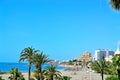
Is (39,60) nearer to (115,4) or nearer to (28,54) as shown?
(28,54)

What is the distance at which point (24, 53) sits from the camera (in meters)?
92.1

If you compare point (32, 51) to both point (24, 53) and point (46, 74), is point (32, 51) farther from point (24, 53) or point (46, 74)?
point (46, 74)

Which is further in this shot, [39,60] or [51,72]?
[39,60]

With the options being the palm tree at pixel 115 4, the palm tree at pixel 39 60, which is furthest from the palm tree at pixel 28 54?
the palm tree at pixel 115 4

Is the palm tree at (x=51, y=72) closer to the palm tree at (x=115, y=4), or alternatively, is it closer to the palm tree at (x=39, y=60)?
the palm tree at (x=39, y=60)

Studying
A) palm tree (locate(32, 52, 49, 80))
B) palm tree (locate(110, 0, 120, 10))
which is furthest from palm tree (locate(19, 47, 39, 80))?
palm tree (locate(110, 0, 120, 10))

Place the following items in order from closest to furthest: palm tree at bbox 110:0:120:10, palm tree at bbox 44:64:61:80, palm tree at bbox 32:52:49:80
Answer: palm tree at bbox 110:0:120:10 → palm tree at bbox 44:64:61:80 → palm tree at bbox 32:52:49:80

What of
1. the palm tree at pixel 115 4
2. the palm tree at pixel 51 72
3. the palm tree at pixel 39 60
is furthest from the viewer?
the palm tree at pixel 39 60

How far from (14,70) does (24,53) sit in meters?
12.6

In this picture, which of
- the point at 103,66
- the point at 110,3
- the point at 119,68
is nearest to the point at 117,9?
the point at 110,3

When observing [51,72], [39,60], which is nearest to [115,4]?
[51,72]

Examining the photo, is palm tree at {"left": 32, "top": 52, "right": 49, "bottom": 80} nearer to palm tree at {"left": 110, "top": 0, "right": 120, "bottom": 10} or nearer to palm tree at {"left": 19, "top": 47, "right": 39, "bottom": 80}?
palm tree at {"left": 19, "top": 47, "right": 39, "bottom": 80}

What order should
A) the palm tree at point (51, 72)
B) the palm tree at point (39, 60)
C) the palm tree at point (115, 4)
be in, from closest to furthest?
the palm tree at point (115, 4) < the palm tree at point (51, 72) < the palm tree at point (39, 60)

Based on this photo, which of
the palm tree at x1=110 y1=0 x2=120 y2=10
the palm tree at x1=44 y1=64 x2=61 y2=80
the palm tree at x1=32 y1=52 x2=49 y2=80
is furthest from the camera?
the palm tree at x1=32 y1=52 x2=49 y2=80
